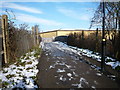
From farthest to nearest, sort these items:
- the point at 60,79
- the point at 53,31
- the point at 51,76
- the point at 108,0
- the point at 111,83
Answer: the point at 53,31 < the point at 108,0 < the point at 51,76 < the point at 60,79 < the point at 111,83

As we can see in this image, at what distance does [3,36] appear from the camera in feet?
21.5

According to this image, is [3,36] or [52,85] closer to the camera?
[52,85]

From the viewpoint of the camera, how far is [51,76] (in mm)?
5926

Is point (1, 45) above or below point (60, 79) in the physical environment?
above

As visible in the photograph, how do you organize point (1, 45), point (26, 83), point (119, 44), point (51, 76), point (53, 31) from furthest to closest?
point (53, 31)
point (119, 44)
point (1, 45)
point (51, 76)
point (26, 83)

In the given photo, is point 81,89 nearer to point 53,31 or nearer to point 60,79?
point 60,79

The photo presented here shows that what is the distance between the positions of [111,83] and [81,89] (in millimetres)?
1380

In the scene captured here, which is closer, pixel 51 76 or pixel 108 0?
pixel 51 76

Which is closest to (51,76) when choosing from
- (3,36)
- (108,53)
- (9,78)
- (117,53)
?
(9,78)

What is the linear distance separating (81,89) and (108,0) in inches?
342

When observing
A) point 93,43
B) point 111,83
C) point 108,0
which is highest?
point 108,0

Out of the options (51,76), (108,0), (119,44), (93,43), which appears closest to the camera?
(51,76)

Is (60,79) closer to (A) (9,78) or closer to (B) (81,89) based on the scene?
(B) (81,89)

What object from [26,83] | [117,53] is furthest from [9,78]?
[117,53]
